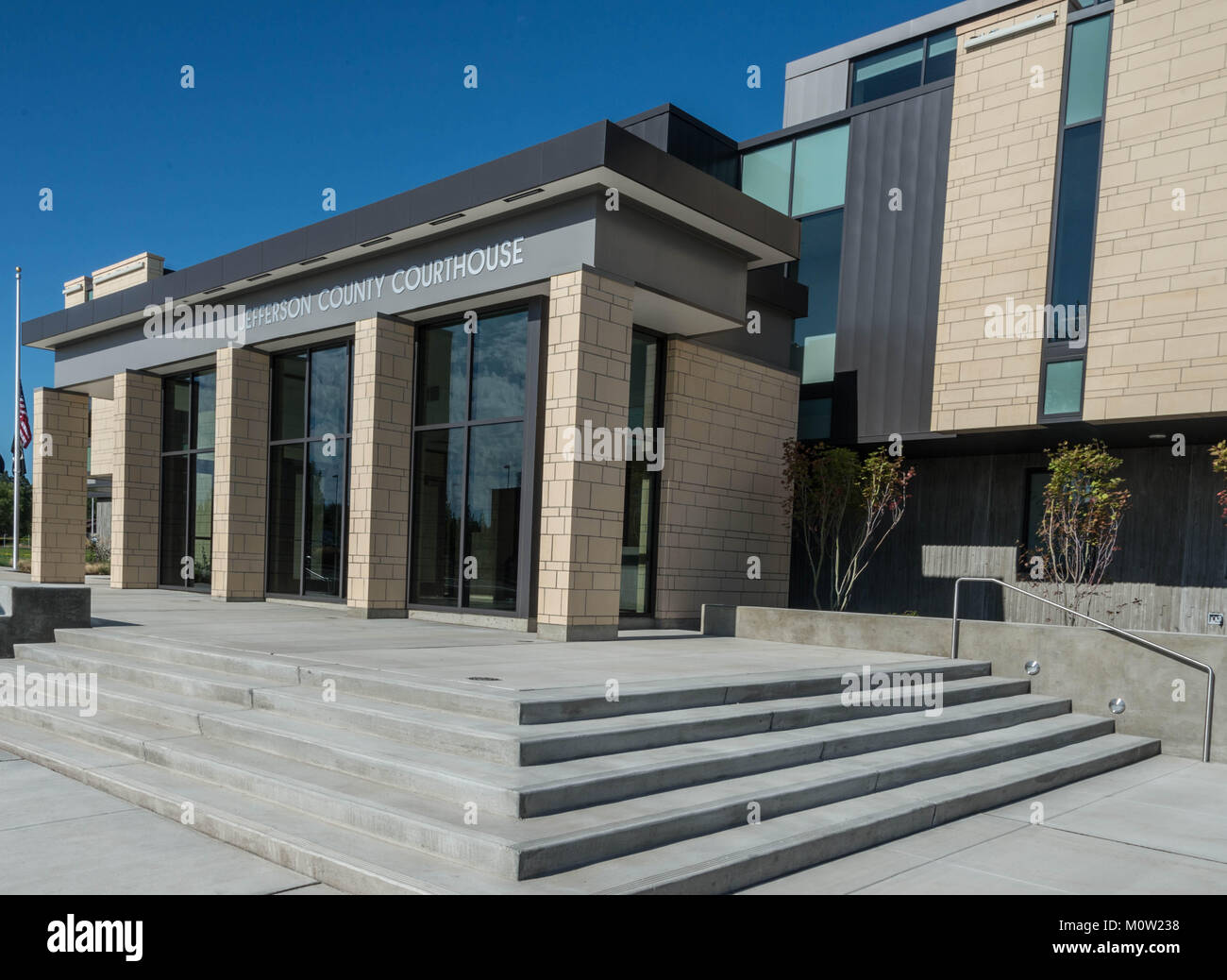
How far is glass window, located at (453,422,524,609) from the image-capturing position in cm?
1193

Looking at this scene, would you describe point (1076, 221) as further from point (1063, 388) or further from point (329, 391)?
point (329, 391)

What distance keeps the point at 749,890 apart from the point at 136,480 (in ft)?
57.0

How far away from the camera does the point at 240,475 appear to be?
51.1 feet

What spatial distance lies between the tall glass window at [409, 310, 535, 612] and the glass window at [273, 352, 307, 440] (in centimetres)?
334

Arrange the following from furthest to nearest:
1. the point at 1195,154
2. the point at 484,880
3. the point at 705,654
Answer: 1. the point at 1195,154
2. the point at 705,654
3. the point at 484,880

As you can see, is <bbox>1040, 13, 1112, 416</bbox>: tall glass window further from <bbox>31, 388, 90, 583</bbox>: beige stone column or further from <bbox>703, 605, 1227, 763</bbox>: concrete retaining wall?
<bbox>31, 388, 90, 583</bbox>: beige stone column

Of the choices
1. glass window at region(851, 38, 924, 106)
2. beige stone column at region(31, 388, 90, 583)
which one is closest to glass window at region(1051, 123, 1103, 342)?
glass window at region(851, 38, 924, 106)

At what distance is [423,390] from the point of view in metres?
13.5

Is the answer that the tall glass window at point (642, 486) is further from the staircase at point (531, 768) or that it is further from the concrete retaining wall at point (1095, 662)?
the staircase at point (531, 768)

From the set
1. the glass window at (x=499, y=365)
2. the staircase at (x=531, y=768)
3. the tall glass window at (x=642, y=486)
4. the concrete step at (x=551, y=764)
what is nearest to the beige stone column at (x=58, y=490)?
the glass window at (x=499, y=365)
